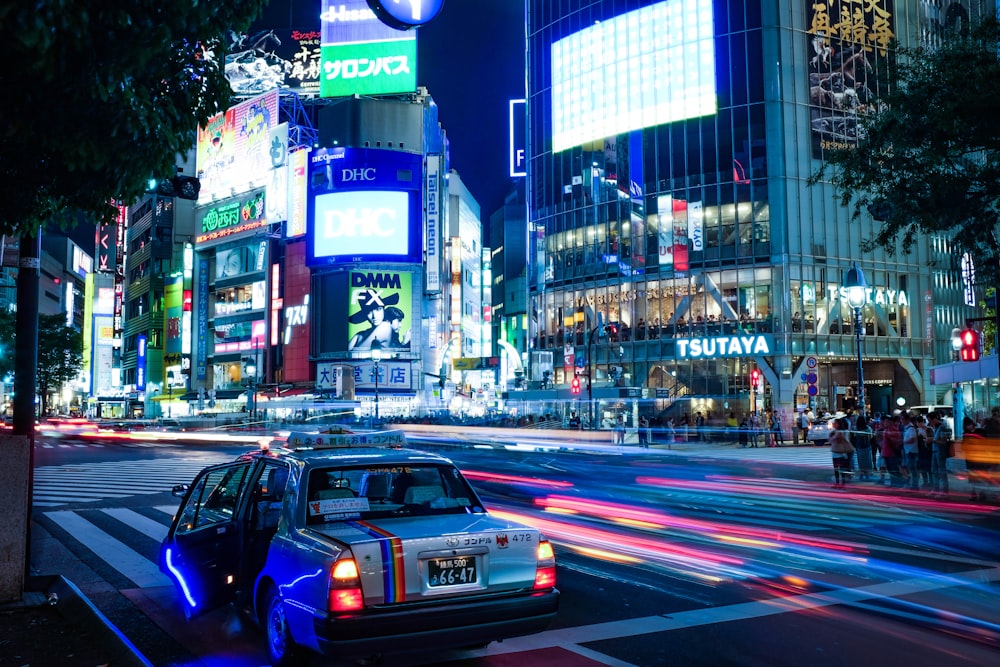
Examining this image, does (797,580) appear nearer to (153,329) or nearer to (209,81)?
(209,81)

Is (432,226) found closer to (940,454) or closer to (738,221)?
(738,221)

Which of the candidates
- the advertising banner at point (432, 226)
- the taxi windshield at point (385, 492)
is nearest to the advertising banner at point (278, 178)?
the advertising banner at point (432, 226)

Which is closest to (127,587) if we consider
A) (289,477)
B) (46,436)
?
(289,477)

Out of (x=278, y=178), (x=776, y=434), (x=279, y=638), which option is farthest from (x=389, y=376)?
(x=279, y=638)

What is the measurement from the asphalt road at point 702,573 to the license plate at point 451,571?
3.21 feet

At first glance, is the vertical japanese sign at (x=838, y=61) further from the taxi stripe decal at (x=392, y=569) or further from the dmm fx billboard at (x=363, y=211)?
the taxi stripe decal at (x=392, y=569)

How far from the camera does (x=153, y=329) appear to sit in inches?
3890

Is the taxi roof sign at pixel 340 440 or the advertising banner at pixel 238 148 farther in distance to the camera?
the advertising banner at pixel 238 148

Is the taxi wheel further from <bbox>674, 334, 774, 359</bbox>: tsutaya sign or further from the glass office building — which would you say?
<bbox>674, 334, 774, 359</bbox>: tsutaya sign

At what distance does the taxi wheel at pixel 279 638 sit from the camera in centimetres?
586

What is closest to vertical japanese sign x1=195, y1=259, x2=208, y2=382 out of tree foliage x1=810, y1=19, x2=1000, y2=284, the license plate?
tree foliage x1=810, y1=19, x2=1000, y2=284

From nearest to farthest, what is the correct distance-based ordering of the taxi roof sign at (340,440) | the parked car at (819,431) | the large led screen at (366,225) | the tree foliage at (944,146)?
1. the taxi roof sign at (340,440)
2. the tree foliage at (944,146)
3. the parked car at (819,431)
4. the large led screen at (366,225)

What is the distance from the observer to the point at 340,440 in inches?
290

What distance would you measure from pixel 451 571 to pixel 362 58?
74735 mm
